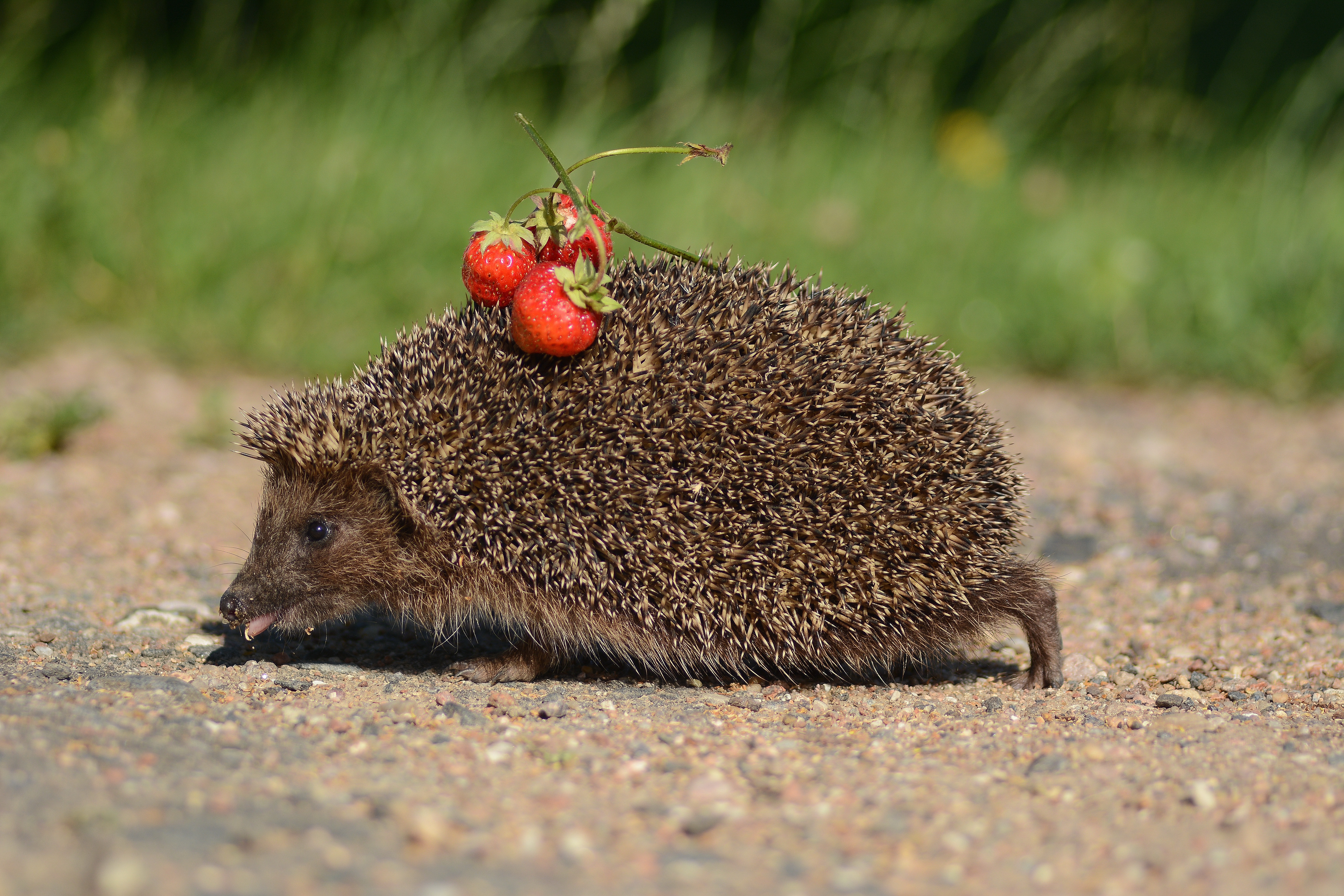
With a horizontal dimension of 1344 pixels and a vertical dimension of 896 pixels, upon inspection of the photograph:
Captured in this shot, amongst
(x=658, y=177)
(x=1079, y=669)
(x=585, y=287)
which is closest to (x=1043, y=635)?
(x=1079, y=669)

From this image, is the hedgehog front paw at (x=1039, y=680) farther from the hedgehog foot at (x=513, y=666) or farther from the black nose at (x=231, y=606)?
the black nose at (x=231, y=606)


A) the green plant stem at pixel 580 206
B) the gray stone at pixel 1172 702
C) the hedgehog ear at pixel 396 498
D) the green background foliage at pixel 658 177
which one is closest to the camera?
the green plant stem at pixel 580 206

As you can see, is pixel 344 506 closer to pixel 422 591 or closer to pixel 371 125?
pixel 422 591

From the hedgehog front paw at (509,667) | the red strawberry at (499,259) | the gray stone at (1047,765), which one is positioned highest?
the red strawberry at (499,259)

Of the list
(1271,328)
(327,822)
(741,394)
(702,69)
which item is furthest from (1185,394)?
(327,822)

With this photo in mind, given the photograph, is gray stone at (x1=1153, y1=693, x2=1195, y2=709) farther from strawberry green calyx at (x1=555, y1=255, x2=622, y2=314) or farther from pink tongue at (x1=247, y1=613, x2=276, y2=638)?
pink tongue at (x1=247, y1=613, x2=276, y2=638)

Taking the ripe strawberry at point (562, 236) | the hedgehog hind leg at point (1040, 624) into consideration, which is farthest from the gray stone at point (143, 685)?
the hedgehog hind leg at point (1040, 624)

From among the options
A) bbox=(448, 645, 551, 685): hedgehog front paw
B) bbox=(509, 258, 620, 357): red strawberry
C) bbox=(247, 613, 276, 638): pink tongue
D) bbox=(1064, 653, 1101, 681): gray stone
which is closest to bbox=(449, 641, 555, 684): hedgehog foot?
bbox=(448, 645, 551, 685): hedgehog front paw
